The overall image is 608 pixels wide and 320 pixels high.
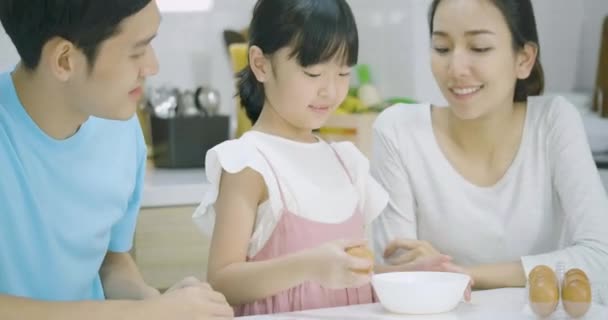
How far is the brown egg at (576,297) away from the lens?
1311 mm

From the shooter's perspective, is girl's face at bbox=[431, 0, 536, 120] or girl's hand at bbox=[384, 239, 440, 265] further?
girl's face at bbox=[431, 0, 536, 120]

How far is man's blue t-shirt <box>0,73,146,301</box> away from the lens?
53.7 inches

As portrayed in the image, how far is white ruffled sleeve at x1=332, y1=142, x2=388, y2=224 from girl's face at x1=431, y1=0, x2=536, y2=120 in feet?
0.82

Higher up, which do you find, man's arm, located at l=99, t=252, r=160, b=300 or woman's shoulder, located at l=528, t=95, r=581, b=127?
woman's shoulder, located at l=528, t=95, r=581, b=127

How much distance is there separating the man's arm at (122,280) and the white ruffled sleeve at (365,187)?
0.39 meters

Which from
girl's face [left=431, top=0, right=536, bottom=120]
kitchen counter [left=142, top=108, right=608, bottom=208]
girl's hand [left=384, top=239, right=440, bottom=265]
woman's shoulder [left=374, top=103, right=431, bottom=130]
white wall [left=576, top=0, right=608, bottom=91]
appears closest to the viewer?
girl's hand [left=384, top=239, right=440, bottom=265]

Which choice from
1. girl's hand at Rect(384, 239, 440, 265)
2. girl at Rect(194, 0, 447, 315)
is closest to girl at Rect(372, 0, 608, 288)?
girl's hand at Rect(384, 239, 440, 265)

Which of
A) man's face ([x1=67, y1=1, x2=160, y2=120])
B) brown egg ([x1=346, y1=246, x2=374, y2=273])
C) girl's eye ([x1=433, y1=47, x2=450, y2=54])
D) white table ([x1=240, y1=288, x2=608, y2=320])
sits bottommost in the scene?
white table ([x1=240, y1=288, x2=608, y2=320])

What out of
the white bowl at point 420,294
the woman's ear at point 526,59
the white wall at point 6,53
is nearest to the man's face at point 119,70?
the white bowl at point 420,294

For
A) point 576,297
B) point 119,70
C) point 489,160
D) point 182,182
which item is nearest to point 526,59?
point 489,160

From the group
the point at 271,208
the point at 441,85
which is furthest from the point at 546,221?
the point at 271,208

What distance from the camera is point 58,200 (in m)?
1.42

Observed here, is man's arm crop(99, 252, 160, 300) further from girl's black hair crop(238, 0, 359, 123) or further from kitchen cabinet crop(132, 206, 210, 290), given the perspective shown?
kitchen cabinet crop(132, 206, 210, 290)

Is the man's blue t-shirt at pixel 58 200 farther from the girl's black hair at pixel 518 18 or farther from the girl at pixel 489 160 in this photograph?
the girl's black hair at pixel 518 18
